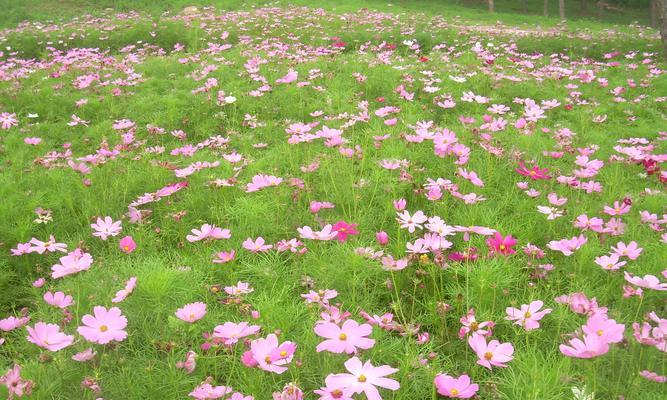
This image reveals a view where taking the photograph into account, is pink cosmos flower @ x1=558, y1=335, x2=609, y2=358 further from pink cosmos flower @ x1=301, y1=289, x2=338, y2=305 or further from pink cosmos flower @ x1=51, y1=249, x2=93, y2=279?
pink cosmos flower @ x1=51, y1=249, x2=93, y2=279

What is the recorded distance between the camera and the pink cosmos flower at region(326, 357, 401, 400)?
1.11 meters

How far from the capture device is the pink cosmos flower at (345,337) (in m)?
1.26

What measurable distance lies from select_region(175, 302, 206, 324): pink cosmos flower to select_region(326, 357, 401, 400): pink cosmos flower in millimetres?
552

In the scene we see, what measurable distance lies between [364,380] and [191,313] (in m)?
0.64

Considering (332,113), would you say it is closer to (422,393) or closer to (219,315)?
(219,315)

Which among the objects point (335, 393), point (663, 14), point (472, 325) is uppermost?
point (663, 14)

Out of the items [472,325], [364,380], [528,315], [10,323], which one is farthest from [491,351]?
[10,323]

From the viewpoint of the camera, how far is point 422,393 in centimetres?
148

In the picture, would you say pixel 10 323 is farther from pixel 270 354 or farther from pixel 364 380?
pixel 364 380

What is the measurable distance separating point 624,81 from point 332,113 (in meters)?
4.51

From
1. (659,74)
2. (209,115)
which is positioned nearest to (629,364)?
(209,115)

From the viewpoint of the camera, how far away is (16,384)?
1.35 meters

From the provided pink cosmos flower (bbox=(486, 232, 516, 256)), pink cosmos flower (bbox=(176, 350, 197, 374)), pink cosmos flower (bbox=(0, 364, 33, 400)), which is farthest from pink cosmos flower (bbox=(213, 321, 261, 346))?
pink cosmos flower (bbox=(486, 232, 516, 256))

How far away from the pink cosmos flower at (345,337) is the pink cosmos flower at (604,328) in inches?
23.3
